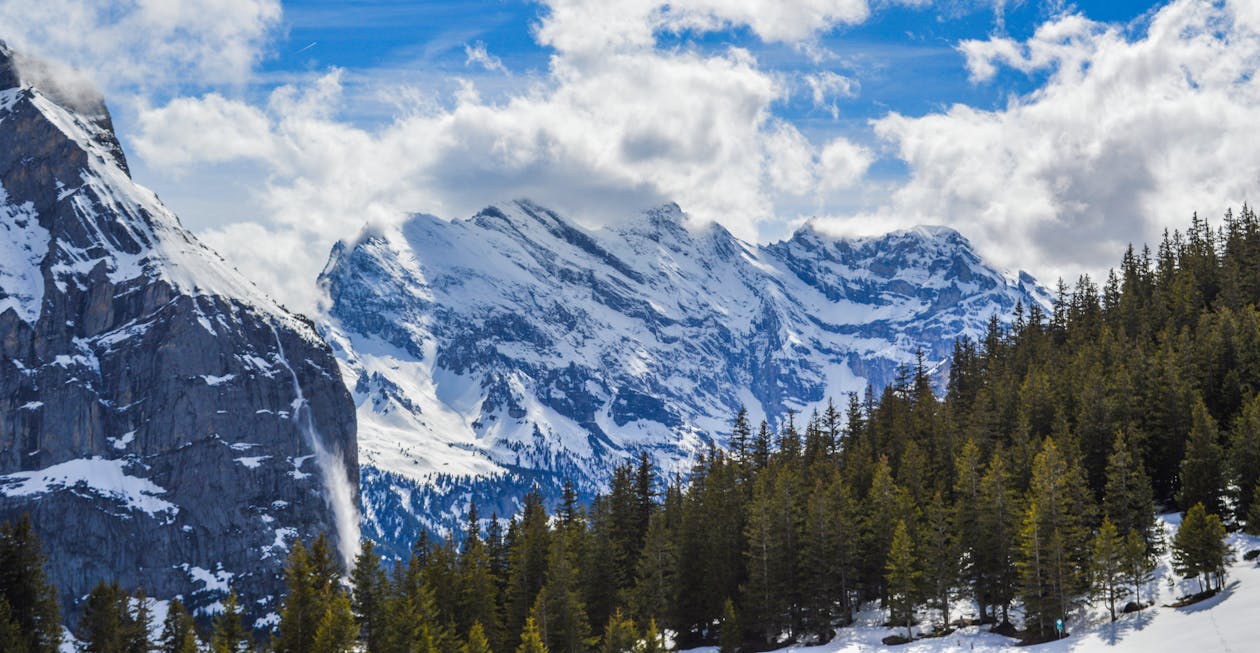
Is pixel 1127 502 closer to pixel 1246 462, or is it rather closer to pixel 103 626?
pixel 1246 462

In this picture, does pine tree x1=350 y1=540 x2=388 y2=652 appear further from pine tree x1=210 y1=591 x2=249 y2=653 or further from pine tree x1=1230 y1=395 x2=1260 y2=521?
pine tree x1=1230 y1=395 x2=1260 y2=521

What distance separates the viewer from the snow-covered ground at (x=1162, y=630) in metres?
57.1

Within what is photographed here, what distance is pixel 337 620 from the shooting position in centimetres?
5662

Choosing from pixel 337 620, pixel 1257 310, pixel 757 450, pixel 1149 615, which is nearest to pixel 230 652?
pixel 337 620

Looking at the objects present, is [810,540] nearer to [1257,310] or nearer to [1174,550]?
[1174,550]

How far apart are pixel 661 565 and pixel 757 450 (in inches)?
1401

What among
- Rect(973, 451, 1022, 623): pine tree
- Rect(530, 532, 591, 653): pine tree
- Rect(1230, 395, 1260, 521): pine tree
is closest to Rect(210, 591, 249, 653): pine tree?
Rect(530, 532, 591, 653): pine tree

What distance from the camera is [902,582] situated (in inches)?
2899

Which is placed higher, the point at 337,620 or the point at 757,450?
the point at 757,450

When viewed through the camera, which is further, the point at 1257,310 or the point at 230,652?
the point at 1257,310

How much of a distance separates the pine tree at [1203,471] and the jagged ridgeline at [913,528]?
0.47 feet

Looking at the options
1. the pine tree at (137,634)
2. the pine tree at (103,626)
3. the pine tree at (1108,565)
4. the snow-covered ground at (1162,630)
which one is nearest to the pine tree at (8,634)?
the pine tree at (103,626)

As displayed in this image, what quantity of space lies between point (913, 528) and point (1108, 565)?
16.6m

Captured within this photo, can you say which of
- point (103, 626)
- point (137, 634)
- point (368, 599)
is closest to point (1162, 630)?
point (368, 599)
